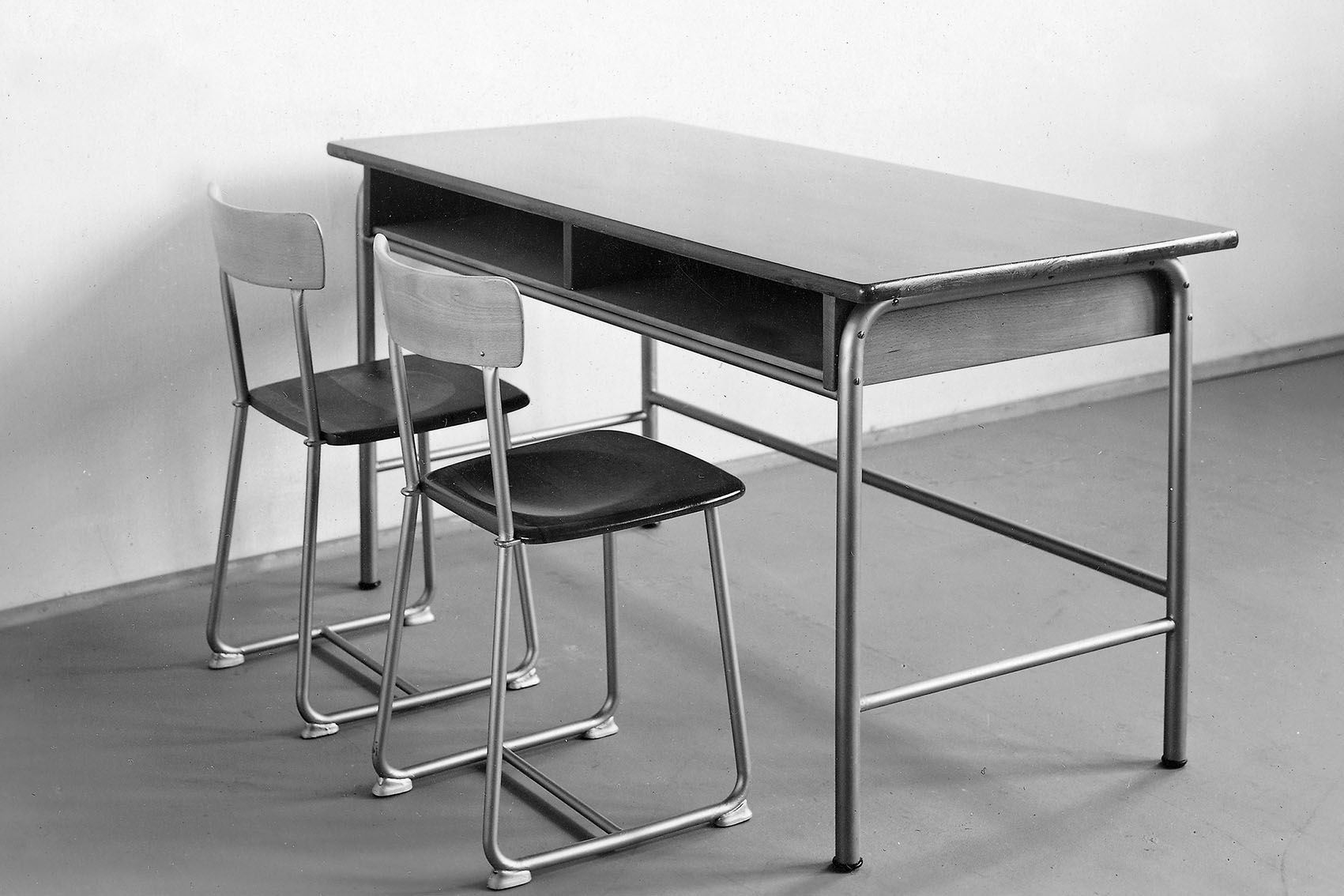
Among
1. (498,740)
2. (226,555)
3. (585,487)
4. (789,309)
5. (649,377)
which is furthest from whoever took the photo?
(649,377)

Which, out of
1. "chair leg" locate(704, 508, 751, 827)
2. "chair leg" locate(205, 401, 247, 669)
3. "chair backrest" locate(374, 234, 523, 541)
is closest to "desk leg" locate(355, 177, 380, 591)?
"chair leg" locate(205, 401, 247, 669)

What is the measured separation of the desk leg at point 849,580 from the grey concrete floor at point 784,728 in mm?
86

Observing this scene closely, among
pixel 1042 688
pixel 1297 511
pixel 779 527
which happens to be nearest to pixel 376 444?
pixel 779 527

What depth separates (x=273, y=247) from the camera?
2.76m

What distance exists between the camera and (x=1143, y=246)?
2.38 metres

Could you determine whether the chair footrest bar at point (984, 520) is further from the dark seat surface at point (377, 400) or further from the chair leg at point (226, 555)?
the chair leg at point (226, 555)

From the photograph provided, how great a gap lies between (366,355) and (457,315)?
137cm

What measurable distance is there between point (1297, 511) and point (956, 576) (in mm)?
1006

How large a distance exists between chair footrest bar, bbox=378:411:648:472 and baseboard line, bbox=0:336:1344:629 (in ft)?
1.11

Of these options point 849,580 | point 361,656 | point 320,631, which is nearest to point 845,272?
point 849,580

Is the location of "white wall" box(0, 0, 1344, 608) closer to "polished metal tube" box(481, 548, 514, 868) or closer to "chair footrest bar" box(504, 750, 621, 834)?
"chair footrest bar" box(504, 750, 621, 834)

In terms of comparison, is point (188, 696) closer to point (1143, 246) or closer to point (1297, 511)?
point (1143, 246)

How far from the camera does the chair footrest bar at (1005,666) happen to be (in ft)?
7.93

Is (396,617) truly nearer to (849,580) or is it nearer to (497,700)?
(497,700)
